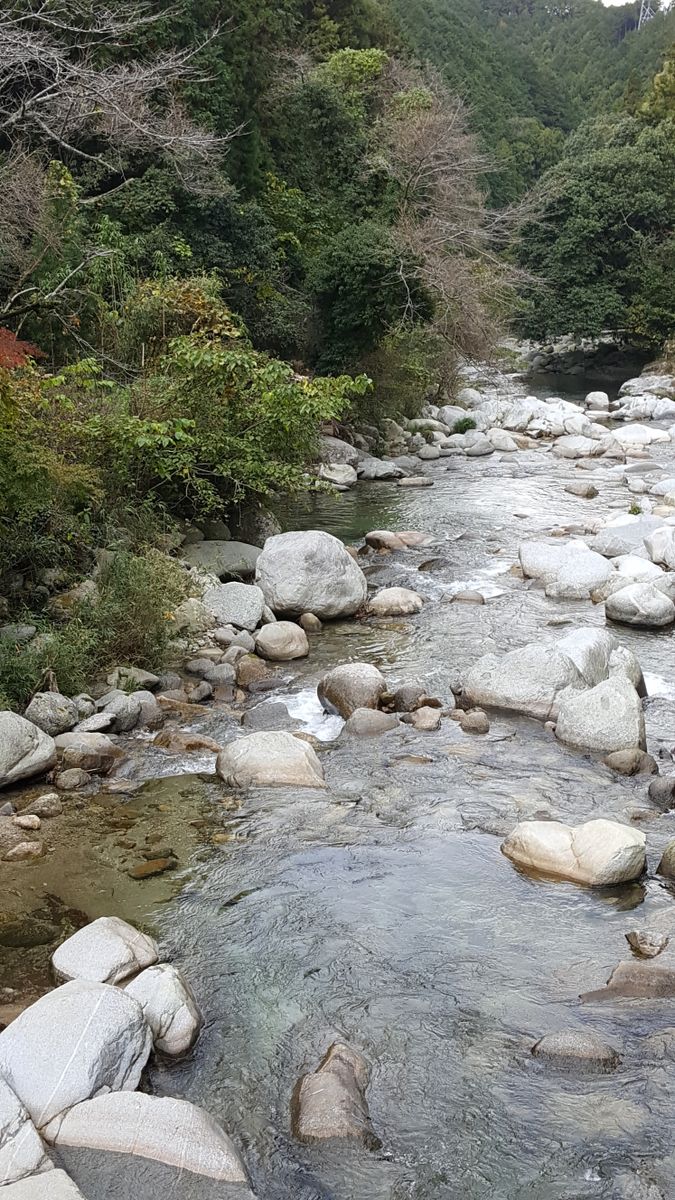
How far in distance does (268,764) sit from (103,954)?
2.52m

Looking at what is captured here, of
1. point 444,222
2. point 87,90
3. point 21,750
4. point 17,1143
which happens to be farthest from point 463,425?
point 17,1143

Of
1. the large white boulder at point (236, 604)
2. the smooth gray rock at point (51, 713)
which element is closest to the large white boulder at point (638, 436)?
the large white boulder at point (236, 604)

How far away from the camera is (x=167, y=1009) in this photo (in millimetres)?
4801

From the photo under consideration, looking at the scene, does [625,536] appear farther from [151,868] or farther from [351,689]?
[151,868]

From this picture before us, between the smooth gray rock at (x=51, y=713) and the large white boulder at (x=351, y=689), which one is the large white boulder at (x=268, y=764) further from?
the smooth gray rock at (x=51, y=713)

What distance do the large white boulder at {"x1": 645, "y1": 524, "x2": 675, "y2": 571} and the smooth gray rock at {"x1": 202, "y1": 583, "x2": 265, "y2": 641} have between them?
5.10 m

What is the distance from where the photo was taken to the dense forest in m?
10.5

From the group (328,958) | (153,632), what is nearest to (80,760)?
(153,632)

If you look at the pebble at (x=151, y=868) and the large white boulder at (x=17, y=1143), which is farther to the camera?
the pebble at (x=151, y=868)

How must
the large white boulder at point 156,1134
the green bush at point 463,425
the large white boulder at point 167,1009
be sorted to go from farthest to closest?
the green bush at point 463,425, the large white boulder at point 167,1009, the large white boulder at point 156,1134

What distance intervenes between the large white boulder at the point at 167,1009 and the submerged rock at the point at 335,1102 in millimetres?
593

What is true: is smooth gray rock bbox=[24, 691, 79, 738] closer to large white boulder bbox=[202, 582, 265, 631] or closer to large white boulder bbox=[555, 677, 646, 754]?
large white boulder bbox=[202, 582, 265, 631]

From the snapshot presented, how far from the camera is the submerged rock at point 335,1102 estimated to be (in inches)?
168

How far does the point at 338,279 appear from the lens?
20.9 m
